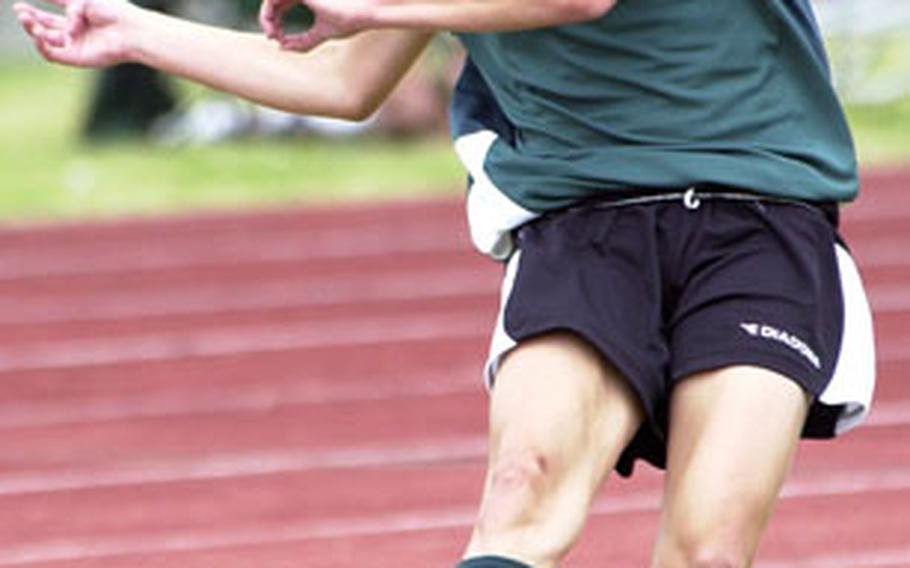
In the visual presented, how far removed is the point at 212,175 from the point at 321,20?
12486 mm

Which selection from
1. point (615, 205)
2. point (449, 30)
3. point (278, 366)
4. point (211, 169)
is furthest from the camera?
point (211, 169)

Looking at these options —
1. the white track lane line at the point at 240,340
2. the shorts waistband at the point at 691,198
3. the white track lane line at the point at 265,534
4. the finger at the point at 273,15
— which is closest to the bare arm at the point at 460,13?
the finger at the point at 273,15

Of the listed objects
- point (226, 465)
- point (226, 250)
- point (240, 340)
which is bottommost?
point (226, 250)

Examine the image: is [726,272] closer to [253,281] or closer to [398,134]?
[253,281]

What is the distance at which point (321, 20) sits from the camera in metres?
4.14

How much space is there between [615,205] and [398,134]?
13.3m

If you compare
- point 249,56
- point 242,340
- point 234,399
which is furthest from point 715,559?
point 242,340

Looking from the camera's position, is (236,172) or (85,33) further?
(236,172)

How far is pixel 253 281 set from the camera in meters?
12.5

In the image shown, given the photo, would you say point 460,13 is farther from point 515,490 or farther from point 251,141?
point 251,141

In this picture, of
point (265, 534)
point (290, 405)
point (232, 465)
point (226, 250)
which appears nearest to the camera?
point (265, 534)

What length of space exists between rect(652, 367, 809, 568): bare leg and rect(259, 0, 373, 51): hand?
0.71 metres

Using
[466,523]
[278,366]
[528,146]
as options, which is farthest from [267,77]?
[278,366]

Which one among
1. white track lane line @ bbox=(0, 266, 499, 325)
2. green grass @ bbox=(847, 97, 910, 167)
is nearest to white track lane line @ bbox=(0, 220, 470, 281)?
white track lane line @ bbox=(0, 266, 499, 325)
